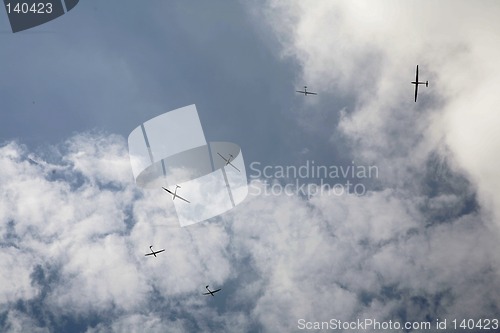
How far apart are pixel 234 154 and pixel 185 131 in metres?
13.2

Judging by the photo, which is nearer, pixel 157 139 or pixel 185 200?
pixel 157 139

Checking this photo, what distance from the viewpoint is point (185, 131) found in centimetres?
6231

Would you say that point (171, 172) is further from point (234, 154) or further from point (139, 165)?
point (234, 154)

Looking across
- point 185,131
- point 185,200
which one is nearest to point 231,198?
point 185,200

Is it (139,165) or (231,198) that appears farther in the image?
(231,198)

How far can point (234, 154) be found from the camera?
235ft

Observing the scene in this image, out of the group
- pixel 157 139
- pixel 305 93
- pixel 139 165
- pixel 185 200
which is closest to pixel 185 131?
pixel 157 139

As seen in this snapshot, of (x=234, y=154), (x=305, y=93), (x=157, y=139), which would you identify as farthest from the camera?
(x=305, y=93)

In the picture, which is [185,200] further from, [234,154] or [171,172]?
[234,154]

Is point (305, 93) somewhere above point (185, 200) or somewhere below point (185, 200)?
above

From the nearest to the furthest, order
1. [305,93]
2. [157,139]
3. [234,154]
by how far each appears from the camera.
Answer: [157,139] → [234,154] → [305,93]

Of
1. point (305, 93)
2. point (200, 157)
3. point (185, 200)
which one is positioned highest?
point (305, 93)

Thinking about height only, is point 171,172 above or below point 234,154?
below

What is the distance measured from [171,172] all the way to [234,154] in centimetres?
1406
